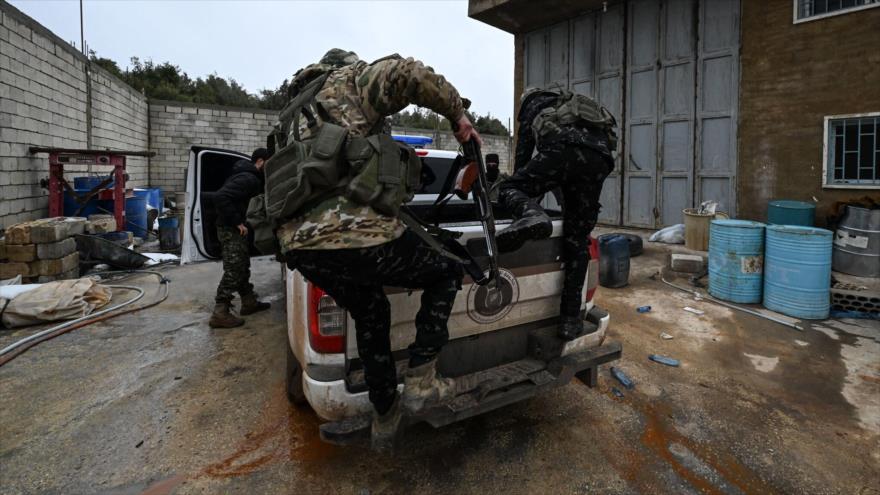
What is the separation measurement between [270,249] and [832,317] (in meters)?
5.58

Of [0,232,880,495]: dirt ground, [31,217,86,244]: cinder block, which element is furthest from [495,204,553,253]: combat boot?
[31,217,86,244]: cinder block

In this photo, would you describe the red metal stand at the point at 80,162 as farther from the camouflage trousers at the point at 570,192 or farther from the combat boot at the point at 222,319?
the camouflage trousers at the point at 570,192

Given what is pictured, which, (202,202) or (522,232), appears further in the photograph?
(202,202)

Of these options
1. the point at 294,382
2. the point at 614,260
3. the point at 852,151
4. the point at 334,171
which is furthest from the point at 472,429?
the point at 852,151

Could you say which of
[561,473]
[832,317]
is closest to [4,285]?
[561,473]

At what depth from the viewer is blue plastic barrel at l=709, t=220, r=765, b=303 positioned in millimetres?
4824

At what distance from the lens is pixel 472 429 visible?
259cm

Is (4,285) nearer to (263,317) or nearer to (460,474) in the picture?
(263,317)

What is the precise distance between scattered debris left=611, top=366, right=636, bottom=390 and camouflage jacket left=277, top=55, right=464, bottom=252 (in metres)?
2.29

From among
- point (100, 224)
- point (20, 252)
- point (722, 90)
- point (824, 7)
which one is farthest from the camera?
point (722, 90)

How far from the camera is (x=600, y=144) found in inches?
108

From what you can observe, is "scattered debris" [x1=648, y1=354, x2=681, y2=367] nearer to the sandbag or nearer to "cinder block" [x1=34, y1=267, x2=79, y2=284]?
the sandbag

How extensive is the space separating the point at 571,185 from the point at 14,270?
22.0ft

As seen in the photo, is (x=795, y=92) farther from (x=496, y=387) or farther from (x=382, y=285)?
(x=382, y=285)
